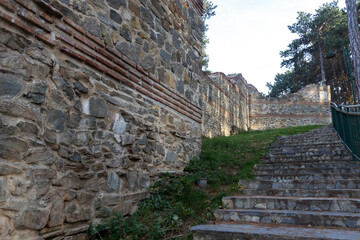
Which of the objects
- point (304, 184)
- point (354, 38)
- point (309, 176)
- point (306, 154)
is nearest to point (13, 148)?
point (304, 184)

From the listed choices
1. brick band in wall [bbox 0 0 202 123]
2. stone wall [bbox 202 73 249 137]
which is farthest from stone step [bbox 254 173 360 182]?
stone wall [bbox 202 73 249 137]

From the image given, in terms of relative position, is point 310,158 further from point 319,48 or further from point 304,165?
point 319,48

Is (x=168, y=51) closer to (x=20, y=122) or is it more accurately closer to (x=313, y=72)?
(x=20, y=122)

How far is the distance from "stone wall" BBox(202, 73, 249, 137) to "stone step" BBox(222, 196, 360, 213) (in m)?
7.30

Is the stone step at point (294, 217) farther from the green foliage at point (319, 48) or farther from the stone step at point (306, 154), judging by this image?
the green foliage at point (319, 48)

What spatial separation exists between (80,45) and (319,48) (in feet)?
91.1

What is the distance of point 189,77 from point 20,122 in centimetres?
410

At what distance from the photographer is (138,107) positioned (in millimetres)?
4211

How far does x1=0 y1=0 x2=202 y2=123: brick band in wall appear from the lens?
8.57 ft

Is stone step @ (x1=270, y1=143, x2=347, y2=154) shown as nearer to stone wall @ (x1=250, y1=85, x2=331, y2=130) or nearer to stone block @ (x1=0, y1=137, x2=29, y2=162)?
stone block @ (x1=0, y1=137, x2=29, y2=162)

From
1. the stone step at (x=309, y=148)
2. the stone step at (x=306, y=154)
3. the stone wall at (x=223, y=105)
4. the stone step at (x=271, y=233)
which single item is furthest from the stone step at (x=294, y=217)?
the stone wall at (x=223, y=105)

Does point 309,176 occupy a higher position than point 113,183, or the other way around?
point 309,176

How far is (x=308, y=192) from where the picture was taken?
14.8ft

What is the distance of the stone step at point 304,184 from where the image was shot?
15.4 feet
